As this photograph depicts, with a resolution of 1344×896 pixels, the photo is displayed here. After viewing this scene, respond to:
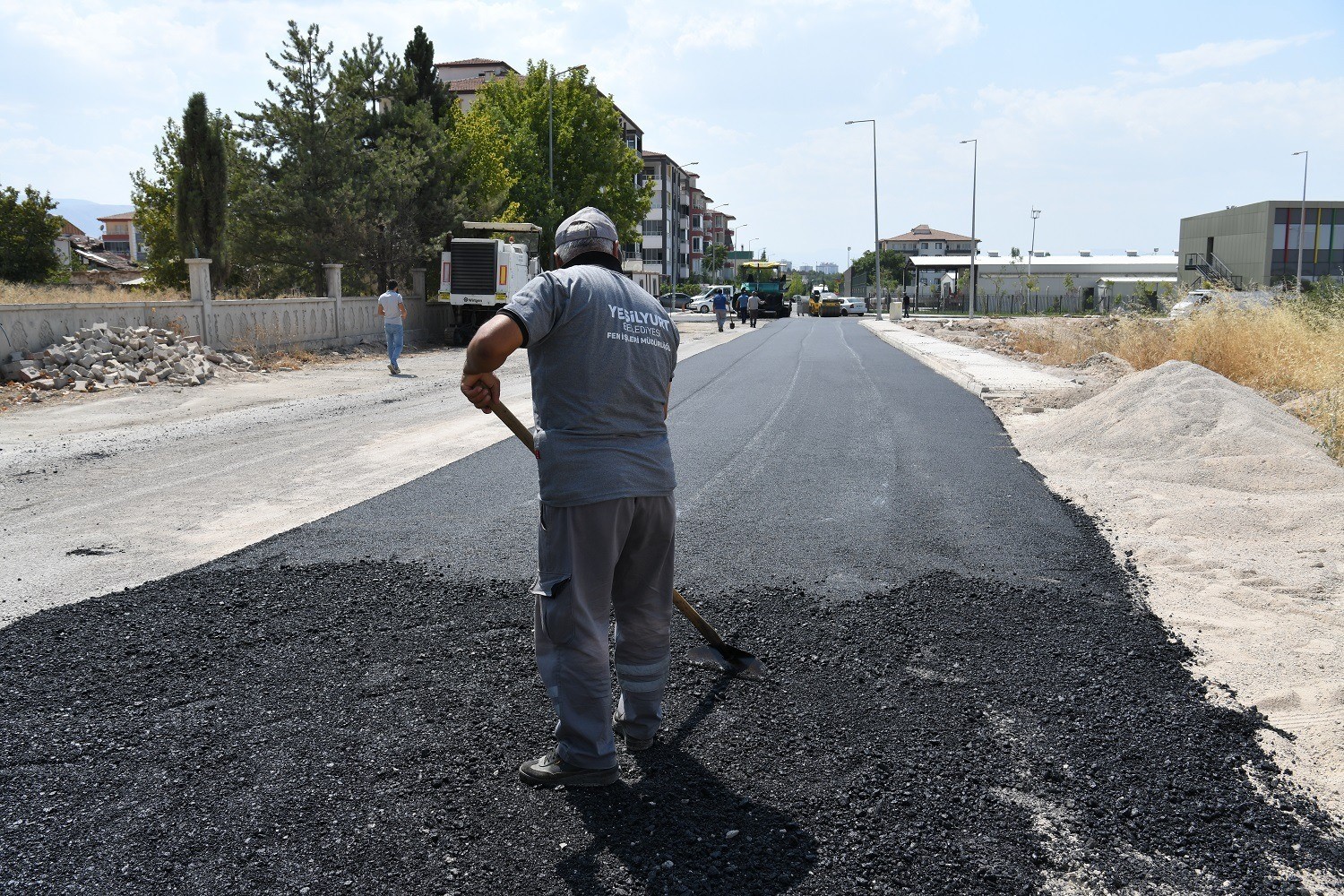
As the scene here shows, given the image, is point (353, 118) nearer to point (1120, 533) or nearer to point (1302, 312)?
point (1302, 312)

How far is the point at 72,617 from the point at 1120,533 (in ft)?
20.6


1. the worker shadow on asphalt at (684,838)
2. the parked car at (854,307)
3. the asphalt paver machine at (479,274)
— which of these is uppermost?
the asphalt paver machine at (479,274)

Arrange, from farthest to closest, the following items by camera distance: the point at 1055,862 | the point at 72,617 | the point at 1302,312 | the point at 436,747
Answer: the point at 1302,312 < the point at 72,617 < the point at 436,747 < the point at 1055,862

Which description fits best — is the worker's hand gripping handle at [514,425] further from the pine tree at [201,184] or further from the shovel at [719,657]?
the pine tree at [201,184]

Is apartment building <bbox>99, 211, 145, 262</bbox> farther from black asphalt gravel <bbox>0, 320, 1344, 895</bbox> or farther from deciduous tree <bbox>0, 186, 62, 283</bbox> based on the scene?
black asphalt gravel <bbox>0, 320, 1344, 895</bbox>

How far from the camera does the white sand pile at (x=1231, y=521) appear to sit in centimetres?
427

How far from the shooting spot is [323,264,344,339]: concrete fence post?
25.7 metres

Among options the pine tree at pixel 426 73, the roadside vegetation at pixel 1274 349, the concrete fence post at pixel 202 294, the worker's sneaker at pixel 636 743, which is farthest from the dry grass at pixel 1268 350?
the pine tree at pixel 426 73

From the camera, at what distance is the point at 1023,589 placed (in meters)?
5.62

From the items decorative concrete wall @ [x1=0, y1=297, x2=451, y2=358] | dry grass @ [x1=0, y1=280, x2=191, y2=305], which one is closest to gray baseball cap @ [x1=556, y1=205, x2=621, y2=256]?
decorative concrete wall @ [x1=0, y1=297, x2=451, y2=358]

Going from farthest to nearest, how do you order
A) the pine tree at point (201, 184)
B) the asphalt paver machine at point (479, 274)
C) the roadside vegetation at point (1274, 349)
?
the asphalt paver machine at point (479, 274), the pine tree at point (201, 184), the roadside vegetation at point (1274, 349)

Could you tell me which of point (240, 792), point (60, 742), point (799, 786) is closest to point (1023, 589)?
point (799, 786)

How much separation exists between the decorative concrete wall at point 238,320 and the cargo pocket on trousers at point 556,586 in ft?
52.3

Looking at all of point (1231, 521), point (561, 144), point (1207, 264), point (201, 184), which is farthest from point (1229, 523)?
point (1207, 264)
